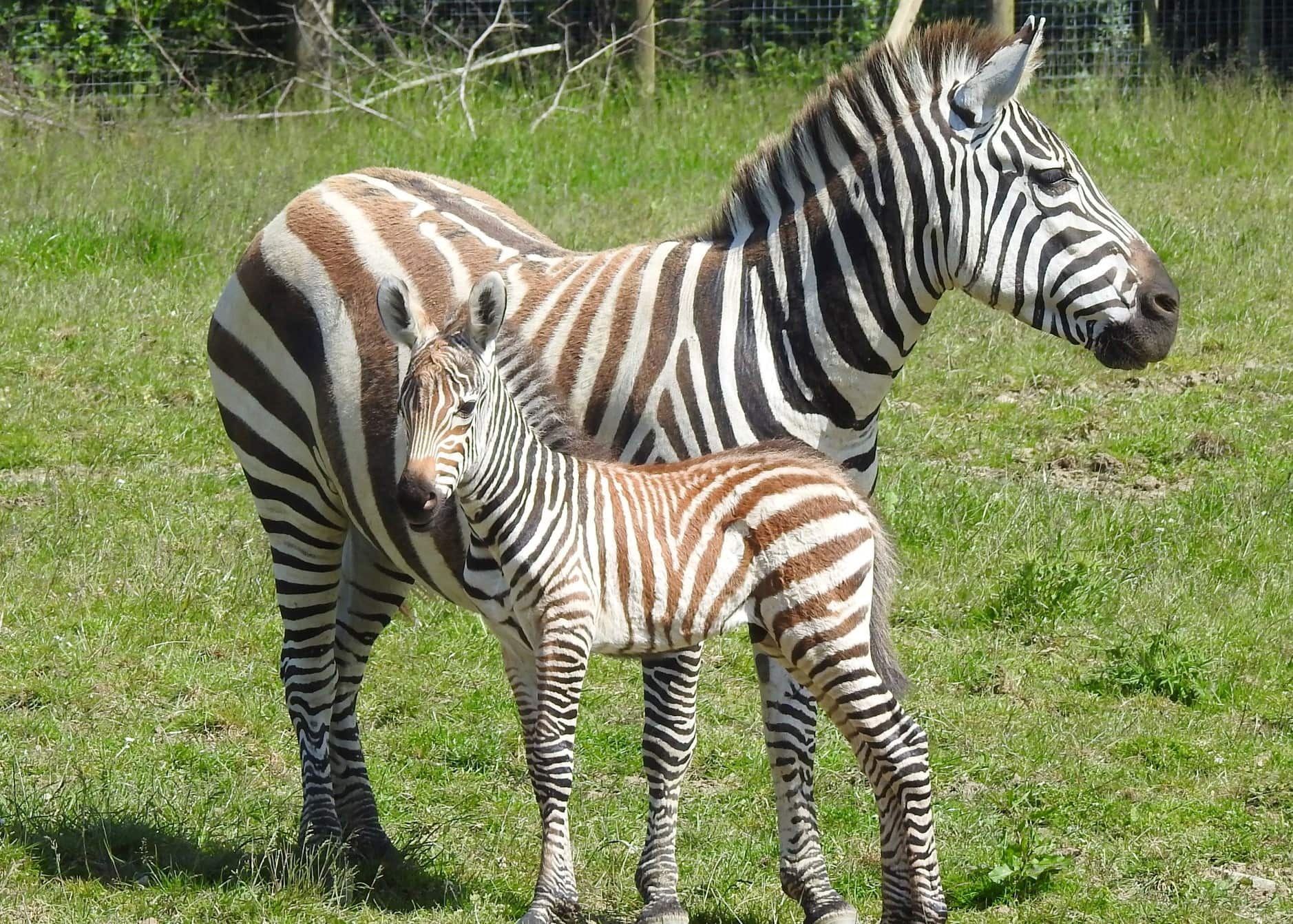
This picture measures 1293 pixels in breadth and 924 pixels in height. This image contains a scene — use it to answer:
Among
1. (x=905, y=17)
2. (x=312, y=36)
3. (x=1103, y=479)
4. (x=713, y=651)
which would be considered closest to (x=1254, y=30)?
(x=905, y=17)

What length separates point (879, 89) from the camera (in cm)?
529

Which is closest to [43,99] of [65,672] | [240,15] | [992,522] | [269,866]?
[240,15]

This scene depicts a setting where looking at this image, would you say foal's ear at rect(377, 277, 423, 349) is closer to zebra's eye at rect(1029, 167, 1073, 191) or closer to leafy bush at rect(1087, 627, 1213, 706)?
zebra's eye at rect(1029, 167, 1073, 191)

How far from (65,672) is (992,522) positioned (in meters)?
4.58

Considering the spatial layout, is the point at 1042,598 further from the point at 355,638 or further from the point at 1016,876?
the point at 355,638

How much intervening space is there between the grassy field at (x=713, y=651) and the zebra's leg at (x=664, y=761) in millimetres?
231

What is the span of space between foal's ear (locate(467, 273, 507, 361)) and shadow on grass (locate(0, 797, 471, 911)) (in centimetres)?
192

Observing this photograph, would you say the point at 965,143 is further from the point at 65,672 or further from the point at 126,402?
the point at 126,402


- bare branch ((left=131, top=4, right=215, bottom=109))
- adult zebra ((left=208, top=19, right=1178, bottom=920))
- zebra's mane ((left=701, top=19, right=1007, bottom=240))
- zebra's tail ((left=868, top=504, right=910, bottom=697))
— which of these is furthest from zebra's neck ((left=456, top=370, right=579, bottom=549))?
bare branch ((left=131, top=4, right=215, bottom=109))

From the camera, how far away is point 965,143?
16.9 ft

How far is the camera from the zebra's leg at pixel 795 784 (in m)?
5.16

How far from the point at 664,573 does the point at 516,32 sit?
14254 mm

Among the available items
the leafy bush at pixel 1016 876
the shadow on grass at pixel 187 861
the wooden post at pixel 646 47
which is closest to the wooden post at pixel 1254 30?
the wooden post at pixel 646 47

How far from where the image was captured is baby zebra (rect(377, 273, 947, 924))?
458 cm
